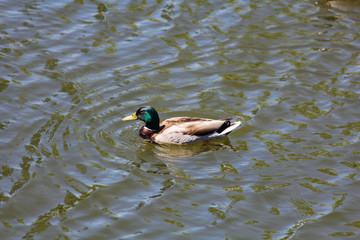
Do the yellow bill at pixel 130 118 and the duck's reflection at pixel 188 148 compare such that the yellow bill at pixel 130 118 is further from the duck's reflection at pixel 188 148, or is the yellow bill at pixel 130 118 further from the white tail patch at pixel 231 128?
the white tail patch at pixel 231 128

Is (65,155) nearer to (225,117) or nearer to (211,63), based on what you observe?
(225,117)

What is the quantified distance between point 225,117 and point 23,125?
3554 millimetres

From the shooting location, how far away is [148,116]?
1060 cm

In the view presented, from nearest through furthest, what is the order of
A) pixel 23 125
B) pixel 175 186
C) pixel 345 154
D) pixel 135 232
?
pixel 135 232, pixel 175 186, pixel 345 154, pixel 23 125

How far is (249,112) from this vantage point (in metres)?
10.9

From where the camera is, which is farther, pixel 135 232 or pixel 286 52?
pixel 286 52

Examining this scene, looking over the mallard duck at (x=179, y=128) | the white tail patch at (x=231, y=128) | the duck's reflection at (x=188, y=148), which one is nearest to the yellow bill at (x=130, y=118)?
the mallard duck at (x=179, y=128)

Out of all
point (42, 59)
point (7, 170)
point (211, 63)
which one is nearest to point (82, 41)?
point (42, 59)

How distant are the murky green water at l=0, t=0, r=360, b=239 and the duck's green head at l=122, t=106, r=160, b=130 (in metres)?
0.35

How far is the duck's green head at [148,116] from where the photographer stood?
10.6m

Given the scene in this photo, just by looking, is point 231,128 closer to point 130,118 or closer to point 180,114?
point 180,114

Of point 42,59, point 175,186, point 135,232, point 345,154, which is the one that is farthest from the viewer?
point 42,59

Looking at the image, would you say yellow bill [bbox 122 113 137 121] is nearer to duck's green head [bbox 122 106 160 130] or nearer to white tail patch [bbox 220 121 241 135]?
duck's green head [bbox 122 106 160 130]

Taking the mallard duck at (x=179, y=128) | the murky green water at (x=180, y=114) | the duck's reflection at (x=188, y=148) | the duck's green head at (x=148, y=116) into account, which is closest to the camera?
the murky green water at (x=180, y=114)
